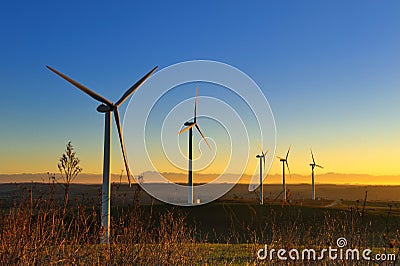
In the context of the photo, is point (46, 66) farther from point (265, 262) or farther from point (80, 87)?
point (265, 262)

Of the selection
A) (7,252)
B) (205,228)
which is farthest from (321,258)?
(205,228)

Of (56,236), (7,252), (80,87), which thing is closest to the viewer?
(7,252)

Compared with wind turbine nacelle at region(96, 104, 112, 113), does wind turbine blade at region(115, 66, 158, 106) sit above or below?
above

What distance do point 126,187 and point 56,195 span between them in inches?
64.6

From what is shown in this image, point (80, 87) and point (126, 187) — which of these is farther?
point (80, 87)

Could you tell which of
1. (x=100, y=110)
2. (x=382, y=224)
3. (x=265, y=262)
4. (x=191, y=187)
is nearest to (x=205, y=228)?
(x=191, y=187)

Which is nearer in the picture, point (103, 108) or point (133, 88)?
point (103, 108)

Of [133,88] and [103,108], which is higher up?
[133,88]

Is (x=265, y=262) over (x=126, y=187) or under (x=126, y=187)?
under

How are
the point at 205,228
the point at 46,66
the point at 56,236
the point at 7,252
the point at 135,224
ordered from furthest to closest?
the point at 205,228 → the point at 46,66 → the point at 135,224 → the point at 56,236 → the point at 7,252

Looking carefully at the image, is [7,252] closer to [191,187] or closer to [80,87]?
[80,87]

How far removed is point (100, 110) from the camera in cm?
2572

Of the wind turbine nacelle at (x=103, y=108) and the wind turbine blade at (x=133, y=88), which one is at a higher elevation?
the wind turbine blade at (x=133, y=88)

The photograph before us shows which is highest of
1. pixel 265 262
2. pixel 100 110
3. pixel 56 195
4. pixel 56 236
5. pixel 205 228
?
pixel 100 110
